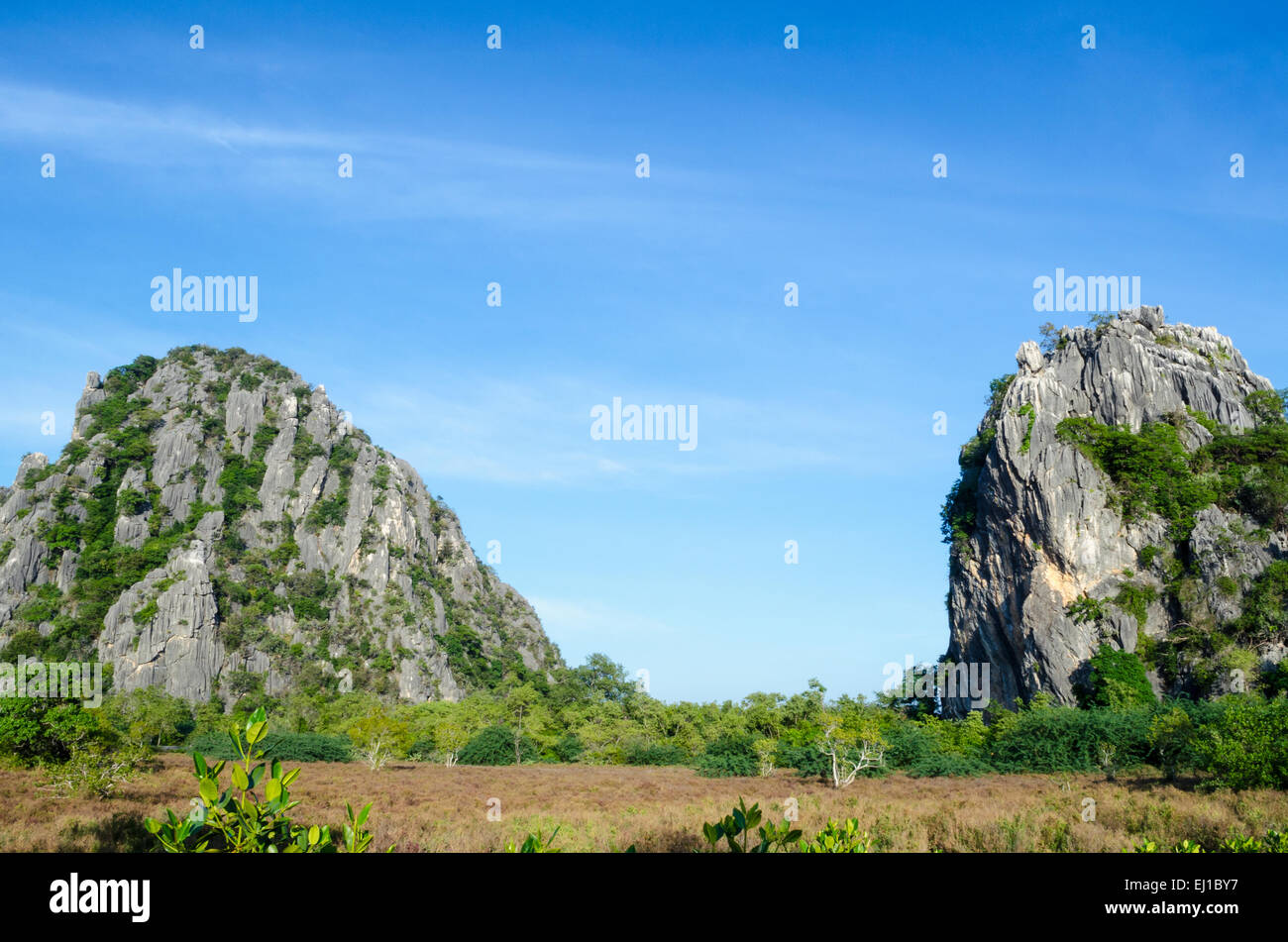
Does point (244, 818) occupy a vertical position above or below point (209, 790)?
below

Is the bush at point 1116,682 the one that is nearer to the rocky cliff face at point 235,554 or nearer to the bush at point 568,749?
the bush at point 568,749

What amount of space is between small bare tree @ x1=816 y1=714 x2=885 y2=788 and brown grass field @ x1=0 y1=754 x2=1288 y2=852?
866mm

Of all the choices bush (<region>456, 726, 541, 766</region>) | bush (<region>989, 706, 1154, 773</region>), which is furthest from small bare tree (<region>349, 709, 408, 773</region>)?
bush (<region>989, 706, 1154, 773</region>)

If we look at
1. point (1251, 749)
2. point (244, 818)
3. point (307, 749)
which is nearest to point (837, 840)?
point (244, 818)

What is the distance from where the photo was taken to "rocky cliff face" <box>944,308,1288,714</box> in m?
45.5

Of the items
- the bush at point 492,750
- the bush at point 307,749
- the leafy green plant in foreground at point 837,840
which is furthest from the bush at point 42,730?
the bush at point 492,750

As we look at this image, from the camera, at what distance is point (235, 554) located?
119 metres

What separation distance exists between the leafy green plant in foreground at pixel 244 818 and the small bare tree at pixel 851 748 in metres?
29.8

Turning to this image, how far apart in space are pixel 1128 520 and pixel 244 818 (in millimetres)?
57827

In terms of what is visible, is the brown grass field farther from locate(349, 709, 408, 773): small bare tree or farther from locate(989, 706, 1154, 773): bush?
locate(349, 709, 408, 773): small bare tree

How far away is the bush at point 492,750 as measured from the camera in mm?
47781

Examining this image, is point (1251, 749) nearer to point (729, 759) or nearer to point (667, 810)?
point (667, 810)

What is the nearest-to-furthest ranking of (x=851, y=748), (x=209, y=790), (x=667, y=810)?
(x=209, y=790) < (x=667, y=810) < (x=851, y=748)
